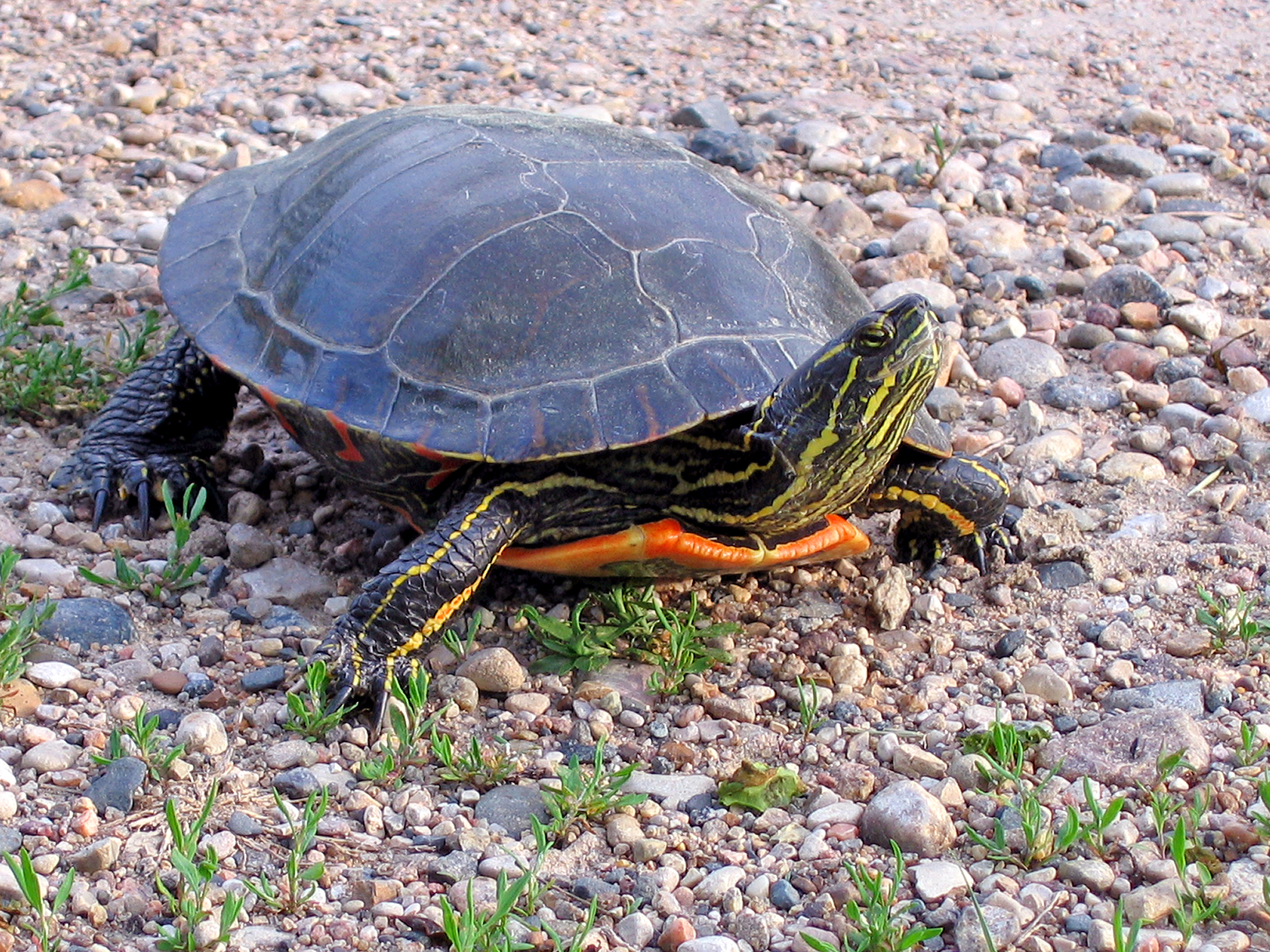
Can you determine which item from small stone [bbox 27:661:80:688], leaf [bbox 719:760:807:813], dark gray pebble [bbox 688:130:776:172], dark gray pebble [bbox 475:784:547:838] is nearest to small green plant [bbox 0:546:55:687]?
small stone [bbox 27:661:80:688]

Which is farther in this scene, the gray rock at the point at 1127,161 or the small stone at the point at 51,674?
the gray rock at the point at 1127,161

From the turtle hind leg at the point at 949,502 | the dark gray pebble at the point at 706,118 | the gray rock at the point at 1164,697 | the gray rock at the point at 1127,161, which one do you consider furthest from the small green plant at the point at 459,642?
the gray rock at the point at 1127,161

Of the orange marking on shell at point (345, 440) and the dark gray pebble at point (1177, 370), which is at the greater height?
the dark gray pebble at point (1177, 370)

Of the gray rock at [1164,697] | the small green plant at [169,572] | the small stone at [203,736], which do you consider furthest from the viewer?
the small green plant at [169,572]

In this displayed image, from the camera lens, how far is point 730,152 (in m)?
7.50

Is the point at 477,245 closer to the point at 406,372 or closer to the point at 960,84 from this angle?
the point at 406,372

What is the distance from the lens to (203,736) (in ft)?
11.5

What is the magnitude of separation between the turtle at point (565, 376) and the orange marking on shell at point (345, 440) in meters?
0.02

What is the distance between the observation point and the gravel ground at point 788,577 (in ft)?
10.1

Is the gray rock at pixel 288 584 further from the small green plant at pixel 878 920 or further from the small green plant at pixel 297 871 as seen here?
the small green plant at pixel 878 920

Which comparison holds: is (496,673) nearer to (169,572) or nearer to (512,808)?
(512,808)

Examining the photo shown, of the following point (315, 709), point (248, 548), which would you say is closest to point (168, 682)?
point (315, 709)

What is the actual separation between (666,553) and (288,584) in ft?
4.34

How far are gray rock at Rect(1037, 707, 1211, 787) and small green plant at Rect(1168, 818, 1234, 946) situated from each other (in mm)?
385
